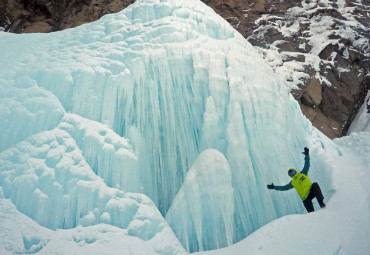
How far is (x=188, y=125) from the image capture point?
512cm

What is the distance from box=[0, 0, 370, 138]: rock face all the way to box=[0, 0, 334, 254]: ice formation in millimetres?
9446

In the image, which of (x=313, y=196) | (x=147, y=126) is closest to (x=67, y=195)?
(x=147, y=126)

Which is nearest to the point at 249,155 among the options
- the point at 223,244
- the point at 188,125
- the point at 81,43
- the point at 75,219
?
the point at 188,125

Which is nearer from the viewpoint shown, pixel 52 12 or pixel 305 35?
pixel 305 35

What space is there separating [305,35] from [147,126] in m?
14.6

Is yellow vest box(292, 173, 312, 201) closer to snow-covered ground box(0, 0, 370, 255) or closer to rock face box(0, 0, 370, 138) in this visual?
snow-covered ground box(0, 0, 370, 255)

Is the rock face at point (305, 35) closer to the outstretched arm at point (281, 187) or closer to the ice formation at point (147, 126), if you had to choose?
the ice formation at point (147, 126)

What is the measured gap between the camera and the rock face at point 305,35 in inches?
590

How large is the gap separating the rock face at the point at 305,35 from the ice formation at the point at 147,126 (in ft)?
31.0

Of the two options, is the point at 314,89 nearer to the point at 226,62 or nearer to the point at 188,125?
the point at 226,62

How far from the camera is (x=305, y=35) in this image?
1692cm

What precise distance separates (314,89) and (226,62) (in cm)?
1068

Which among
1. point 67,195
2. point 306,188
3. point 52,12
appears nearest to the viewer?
point 67,195

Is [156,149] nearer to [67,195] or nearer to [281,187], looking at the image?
[67,195]
